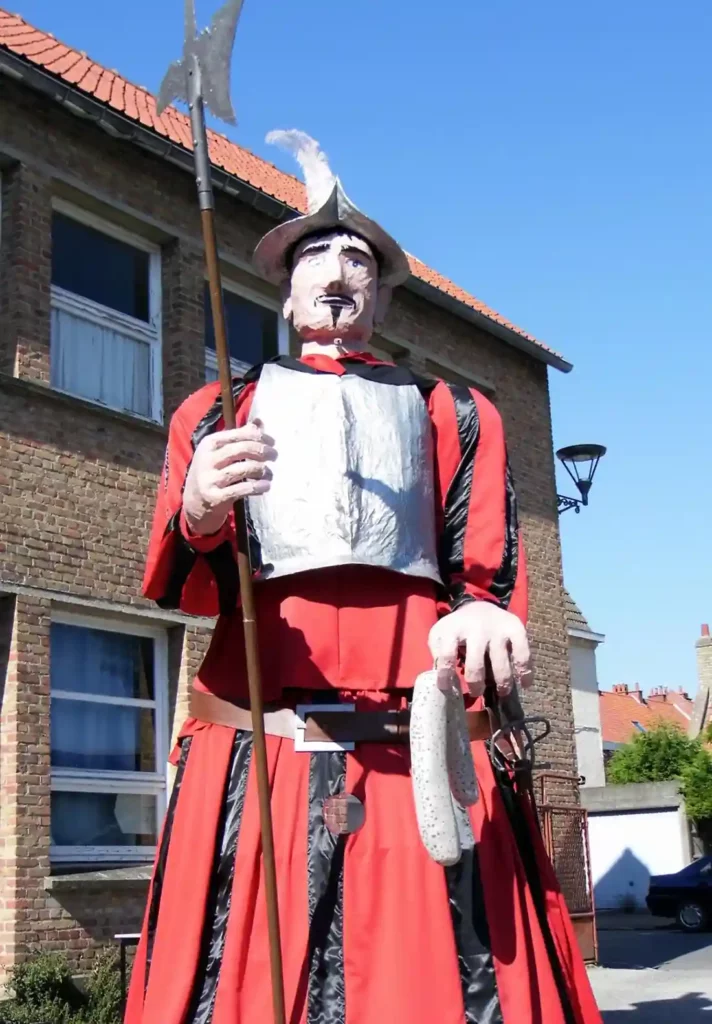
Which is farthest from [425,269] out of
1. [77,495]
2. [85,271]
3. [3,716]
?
[3,716]

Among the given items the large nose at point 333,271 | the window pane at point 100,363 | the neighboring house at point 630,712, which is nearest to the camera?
the large nose at point 333,271

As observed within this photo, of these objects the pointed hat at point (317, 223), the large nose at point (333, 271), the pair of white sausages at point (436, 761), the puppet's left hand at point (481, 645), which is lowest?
the pair of white sausages at point (436, 761)

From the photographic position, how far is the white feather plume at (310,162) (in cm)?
328

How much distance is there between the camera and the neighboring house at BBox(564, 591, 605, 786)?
26891mm

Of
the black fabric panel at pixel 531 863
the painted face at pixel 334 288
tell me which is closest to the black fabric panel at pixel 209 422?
the painted face at pixel 334 288

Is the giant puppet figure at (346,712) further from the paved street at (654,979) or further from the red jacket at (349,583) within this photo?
the paved street at (654,979)

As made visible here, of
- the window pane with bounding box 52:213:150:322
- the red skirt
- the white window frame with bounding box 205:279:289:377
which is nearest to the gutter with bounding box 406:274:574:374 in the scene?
the white window frame with bounding box 205:279:289:377

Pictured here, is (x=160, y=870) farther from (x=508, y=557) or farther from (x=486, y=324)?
(x=486, y=324)

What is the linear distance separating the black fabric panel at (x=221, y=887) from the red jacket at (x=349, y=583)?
159mm

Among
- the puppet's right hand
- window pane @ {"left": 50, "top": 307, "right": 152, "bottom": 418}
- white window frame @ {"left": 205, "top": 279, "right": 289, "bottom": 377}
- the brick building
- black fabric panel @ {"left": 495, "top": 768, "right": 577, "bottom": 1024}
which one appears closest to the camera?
the puppet's right hand

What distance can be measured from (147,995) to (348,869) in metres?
0.48

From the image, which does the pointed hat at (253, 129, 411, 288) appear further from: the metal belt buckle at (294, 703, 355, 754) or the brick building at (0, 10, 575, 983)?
the brick building at (0, 10, 575, 983)

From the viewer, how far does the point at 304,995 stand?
98.7 inches

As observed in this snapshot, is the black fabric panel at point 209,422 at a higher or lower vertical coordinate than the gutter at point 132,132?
lower
